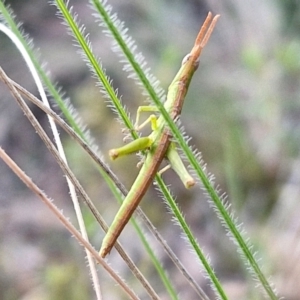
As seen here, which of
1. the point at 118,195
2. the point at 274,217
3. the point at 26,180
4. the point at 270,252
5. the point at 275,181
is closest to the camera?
the point at 26,180

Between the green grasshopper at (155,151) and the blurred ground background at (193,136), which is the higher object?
the blurred ground background at (193,136)

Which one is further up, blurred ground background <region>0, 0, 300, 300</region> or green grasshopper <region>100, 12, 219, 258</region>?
blurred ground background <region>0, 0, 300, 300</region>

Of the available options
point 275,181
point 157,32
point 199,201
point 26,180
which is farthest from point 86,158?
point 26,180

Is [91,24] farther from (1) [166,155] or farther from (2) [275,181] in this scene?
(1) [166,155]

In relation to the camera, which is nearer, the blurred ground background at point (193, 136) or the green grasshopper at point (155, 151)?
the green grasshopper at point (155, 151)

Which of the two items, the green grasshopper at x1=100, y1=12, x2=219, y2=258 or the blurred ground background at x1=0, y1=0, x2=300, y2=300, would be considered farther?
the blurred ground background at x1=0, y1=0, x2=300, y2=300
